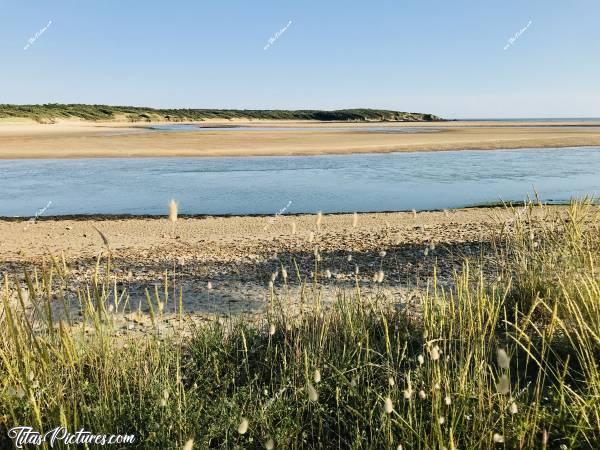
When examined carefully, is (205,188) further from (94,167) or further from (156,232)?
(94,167)

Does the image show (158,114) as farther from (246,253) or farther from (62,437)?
(62,437)

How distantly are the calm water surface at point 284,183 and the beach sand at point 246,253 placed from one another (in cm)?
293

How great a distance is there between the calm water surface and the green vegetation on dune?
50.4 meters

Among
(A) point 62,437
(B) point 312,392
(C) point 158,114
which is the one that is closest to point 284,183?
(A) point 62,437

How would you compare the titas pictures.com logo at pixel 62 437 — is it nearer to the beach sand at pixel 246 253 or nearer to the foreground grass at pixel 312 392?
the foreground grass at pixel 312 392

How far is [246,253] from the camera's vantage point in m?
11.3

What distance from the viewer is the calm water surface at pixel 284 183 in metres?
19.8

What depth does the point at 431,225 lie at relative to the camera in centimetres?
1442

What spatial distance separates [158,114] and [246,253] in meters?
105

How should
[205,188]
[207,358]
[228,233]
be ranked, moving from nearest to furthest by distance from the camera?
[207,358] < [228,233] < [205,188]

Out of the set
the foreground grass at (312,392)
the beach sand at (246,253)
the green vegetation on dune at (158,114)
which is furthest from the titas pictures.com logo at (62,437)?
the green vegetation on dune at (158,114)

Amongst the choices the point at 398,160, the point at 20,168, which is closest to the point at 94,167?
Answer: the point at 20,168

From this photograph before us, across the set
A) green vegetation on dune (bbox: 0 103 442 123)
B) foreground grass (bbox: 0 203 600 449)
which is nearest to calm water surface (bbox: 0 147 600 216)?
foreground grass (bbox: 0 203 600 449)

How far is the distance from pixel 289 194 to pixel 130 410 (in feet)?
59.8
